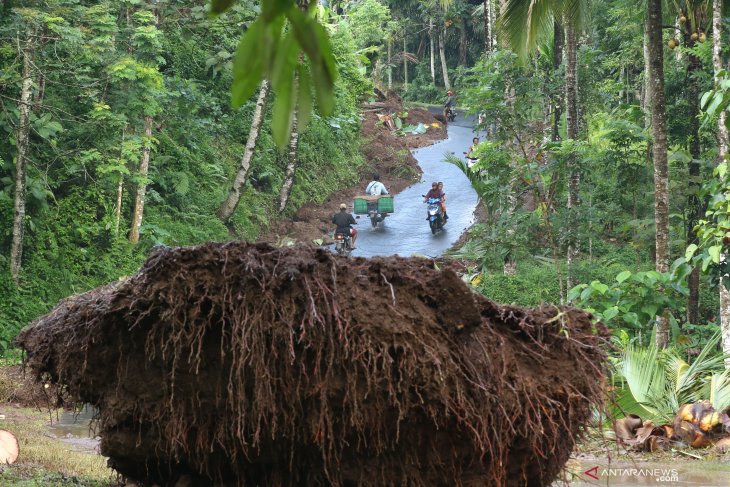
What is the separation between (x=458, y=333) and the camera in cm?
397

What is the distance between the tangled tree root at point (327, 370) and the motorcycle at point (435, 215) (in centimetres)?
2082

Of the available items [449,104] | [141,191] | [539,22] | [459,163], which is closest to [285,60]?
[539,22]

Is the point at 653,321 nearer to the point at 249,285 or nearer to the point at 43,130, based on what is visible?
the point at 249,285

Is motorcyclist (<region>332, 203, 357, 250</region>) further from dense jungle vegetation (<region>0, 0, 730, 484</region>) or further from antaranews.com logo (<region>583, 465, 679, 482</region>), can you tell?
Result: antaranews.com logo (<region>583, 465, 679, 482</region>)

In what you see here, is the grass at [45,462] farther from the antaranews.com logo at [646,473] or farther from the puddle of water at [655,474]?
the antaranews.com logo at [646,473]

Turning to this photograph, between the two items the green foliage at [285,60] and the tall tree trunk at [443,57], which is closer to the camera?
the green foliage at [285,60]

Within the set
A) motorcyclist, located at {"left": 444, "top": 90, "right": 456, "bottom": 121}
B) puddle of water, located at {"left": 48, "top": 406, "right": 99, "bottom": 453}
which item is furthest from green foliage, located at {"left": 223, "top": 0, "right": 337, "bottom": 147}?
motorcyclist, located at {"left": 444, "top": 90, "right": 456, "bottom": 121}

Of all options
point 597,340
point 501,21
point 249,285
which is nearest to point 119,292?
point 249,285

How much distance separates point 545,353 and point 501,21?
10751mm

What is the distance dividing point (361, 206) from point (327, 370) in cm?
2268

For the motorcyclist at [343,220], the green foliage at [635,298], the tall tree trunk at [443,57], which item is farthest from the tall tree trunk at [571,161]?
the tall tree trunk at [443,57]

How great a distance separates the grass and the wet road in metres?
10.2

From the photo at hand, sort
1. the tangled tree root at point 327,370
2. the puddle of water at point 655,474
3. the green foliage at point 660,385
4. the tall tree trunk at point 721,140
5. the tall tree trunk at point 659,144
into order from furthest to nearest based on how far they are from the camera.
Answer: the tall tree trunk at point 659,144
the tall tree trunk at point 721,140
the green foliage at point 660,385
the puddle of water at point 655,474
the tangled tree root at point 327,370

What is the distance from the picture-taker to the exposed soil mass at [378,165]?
24.6m
